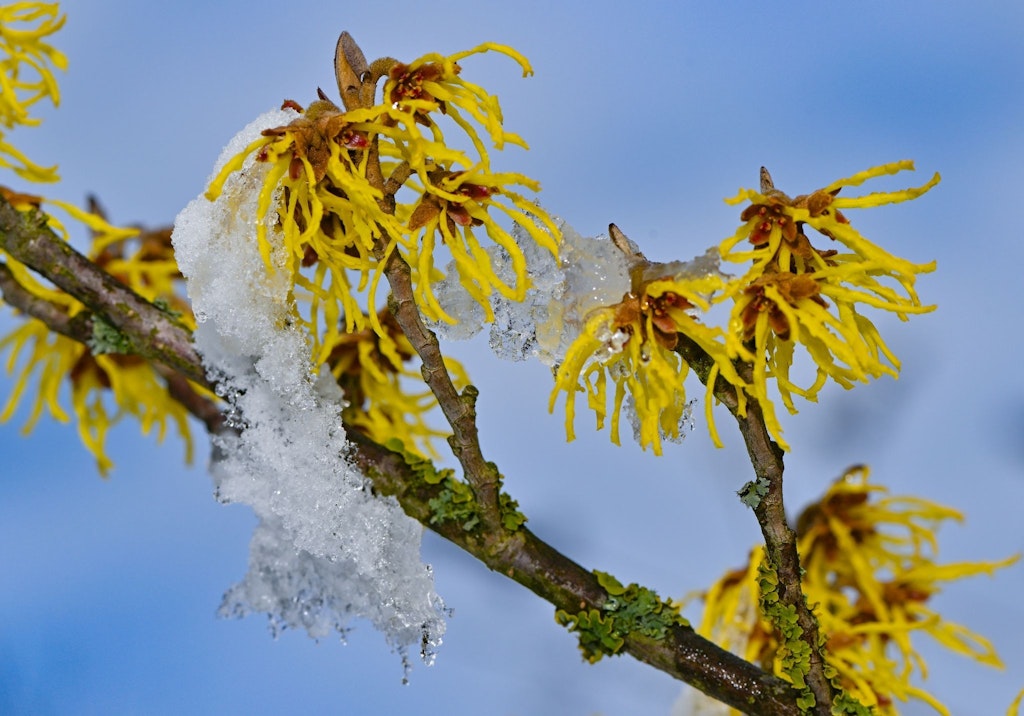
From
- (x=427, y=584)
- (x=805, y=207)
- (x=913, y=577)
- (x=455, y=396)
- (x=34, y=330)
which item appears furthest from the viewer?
(x=34, y=330)

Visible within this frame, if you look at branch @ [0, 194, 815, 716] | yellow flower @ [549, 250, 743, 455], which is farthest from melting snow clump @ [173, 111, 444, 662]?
yellow flower @ [549, 250, 743, 455]

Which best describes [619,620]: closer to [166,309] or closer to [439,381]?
[439,381]

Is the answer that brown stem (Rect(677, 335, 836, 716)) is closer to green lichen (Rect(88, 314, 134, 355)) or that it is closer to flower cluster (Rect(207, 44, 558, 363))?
flower cluster (Rect(207, 44, 558, 363))

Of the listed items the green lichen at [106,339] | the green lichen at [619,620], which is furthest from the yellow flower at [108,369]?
the green lichen at [619,620]

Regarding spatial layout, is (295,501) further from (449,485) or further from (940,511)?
(940,511)

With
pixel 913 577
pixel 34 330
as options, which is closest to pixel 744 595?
pixel 913 577

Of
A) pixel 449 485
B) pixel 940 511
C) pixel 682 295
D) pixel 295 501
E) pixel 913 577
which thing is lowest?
pixel 295 501

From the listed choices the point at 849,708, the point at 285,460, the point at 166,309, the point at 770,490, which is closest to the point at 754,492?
the point at 770,490

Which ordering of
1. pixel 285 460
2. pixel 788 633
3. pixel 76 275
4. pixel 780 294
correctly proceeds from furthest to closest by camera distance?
pixel 76 275, pixel 285 460, pixel 788 633, pixel 780 294
